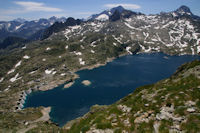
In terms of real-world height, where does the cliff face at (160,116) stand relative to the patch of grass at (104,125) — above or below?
above

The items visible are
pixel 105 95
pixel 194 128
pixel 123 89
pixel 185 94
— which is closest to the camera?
pixel 194 128

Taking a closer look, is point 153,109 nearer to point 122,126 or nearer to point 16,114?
point 122,126

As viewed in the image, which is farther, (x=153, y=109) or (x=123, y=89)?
(x=123, y=89)

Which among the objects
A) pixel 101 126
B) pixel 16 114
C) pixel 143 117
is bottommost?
pixel 16 114

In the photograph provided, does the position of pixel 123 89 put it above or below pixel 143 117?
below

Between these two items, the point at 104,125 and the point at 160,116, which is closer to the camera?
the point at 160,116

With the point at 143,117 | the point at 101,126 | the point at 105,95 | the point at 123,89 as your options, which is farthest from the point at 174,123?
the point at 123,89

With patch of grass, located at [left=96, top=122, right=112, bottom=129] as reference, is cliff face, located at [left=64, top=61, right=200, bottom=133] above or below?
above

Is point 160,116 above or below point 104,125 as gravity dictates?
above

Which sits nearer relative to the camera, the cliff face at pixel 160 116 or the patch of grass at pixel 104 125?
the cliff face at pixel 160 116

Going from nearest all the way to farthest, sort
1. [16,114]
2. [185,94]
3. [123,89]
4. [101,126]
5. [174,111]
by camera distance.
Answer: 1. [174,111]
2. [101,126]
3. [185,94]
4. [16,114]
5. [123,89]

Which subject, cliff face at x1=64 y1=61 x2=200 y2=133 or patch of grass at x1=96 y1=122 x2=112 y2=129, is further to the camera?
patch of grass at x1=96 y1=122 x2=112 y2=129
